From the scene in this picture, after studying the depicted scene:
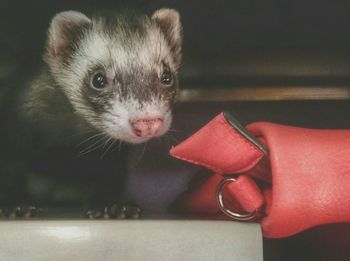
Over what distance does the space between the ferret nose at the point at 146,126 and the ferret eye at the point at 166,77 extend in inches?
5.5

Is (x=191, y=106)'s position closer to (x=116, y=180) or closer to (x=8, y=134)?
(x=116, y=180)

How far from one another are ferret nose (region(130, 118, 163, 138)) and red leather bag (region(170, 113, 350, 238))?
0.17 m

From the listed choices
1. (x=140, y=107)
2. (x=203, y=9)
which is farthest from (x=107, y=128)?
(x=203, y=9)

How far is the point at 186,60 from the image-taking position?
3.30 ft

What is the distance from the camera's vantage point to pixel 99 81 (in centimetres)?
87

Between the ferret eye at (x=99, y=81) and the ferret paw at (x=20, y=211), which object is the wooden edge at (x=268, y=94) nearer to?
the ferret eye at (x=99, y=81)

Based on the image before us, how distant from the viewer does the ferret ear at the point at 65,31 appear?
0.89 meters

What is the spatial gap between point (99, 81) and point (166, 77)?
0.38 ft

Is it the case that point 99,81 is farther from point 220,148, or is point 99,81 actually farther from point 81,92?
point 220,148

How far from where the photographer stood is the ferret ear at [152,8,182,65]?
37.6 inches

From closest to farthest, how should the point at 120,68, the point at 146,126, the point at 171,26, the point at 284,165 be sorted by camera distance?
the point at 284,165 → the point at 146,126 → the point at 120,68 → the point at 171,26

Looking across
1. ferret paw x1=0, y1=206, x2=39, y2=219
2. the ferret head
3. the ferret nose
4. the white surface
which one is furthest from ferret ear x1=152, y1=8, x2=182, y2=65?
the white surface

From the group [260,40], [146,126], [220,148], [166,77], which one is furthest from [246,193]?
[260,40]

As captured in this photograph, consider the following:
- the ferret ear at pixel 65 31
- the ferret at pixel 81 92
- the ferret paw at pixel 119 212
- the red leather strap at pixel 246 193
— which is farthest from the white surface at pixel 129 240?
the ferret ear at pixel 65 31
